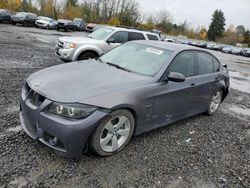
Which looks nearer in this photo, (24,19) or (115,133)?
(115,133)

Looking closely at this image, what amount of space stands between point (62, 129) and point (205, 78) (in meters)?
3.34

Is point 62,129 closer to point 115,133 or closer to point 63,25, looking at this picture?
point 115,133

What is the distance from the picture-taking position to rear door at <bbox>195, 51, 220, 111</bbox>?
16.9 feet

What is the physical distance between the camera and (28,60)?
33.1 ft

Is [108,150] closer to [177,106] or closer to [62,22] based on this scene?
[177,106]

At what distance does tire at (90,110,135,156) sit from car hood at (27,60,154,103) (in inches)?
15.0

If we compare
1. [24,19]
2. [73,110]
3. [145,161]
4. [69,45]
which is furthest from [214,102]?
[24,19]

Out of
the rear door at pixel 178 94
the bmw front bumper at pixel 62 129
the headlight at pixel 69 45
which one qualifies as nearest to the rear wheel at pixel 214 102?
the rear door at pixel 178 94

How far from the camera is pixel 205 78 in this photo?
208 inches

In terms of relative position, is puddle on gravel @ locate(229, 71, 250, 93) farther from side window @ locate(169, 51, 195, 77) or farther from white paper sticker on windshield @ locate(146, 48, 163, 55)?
white paper sticker on windshield @ locate(146, 48, 163, 55)

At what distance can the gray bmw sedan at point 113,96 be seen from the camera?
321 centimetres

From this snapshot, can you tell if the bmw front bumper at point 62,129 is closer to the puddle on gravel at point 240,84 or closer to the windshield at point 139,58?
the windshield at point 139,58

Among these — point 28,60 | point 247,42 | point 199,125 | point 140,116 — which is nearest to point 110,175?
point 140,116

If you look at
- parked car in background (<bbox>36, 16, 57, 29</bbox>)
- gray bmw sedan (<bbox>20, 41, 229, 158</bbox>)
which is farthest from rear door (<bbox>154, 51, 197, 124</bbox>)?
parked car in background (<bbox>36, 16, 57, 29</bbox>)
